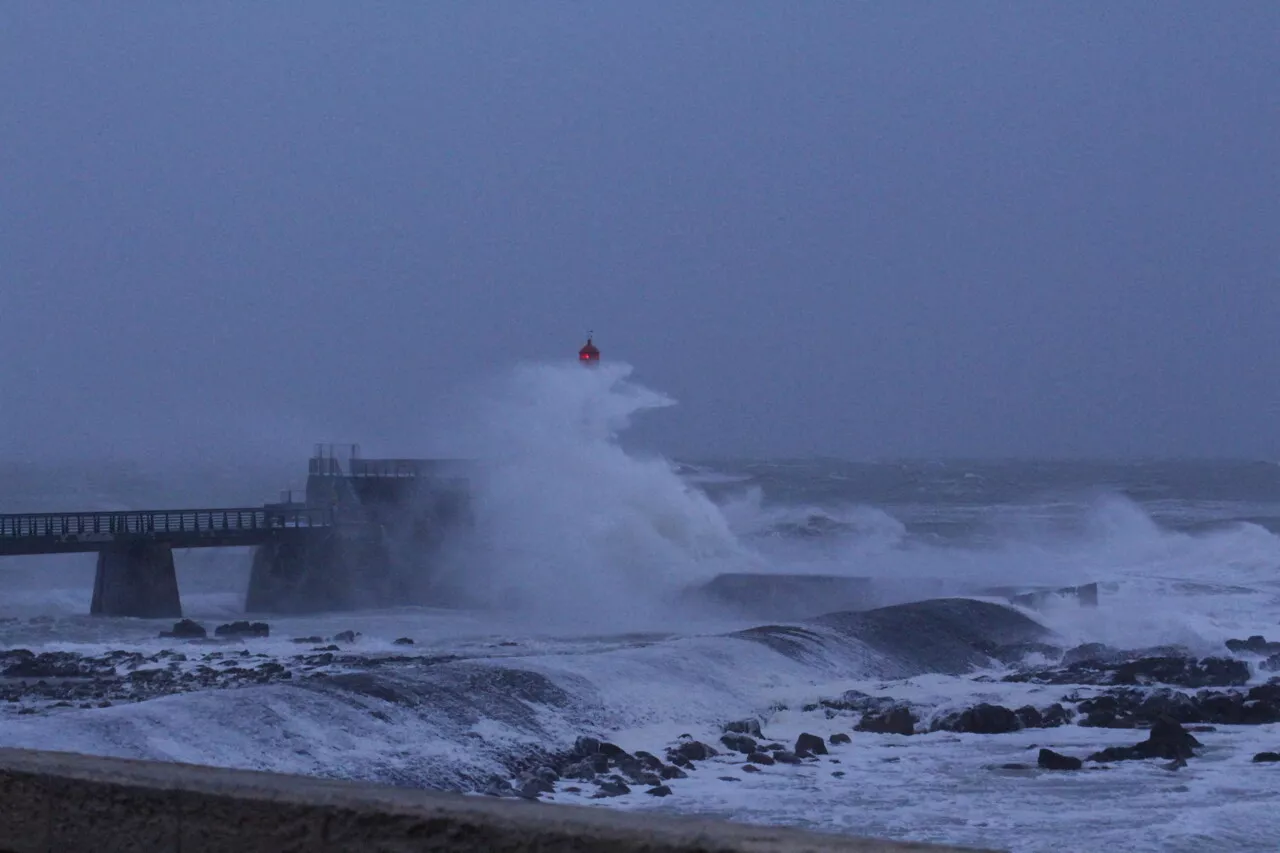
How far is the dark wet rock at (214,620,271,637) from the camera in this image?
24698 millimetres

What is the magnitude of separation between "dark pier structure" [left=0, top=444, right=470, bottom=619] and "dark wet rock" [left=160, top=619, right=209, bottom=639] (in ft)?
11.7

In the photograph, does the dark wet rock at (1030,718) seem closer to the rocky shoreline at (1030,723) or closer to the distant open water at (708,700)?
the rocky shoreline at (1030,723)

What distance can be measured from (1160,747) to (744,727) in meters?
4.12

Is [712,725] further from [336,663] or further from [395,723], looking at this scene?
[336,663]

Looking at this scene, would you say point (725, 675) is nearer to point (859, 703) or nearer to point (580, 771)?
point (859, 703)

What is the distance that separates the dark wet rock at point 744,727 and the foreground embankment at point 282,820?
11902 mm

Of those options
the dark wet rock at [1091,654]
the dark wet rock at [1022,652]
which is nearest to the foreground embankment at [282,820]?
the dark wet rock at [1091,654]

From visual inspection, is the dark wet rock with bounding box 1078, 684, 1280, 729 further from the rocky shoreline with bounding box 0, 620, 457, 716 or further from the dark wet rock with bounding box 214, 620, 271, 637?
the dark wet rock with bounding box 214, 620, 271, 637

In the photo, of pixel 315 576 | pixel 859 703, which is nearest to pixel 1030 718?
pixel 859 703

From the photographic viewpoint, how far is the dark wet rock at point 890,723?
14984 mm

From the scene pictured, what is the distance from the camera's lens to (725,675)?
17250 millimetres

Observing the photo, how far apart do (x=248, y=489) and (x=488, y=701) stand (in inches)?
2182

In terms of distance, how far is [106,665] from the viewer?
65.6ft

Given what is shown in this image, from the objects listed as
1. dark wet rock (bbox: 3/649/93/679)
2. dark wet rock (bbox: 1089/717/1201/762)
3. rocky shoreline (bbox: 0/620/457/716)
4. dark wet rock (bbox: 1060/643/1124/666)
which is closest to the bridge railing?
rocky shoreline (bbox: 0/620/457/716)
